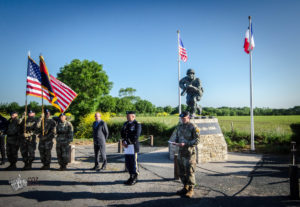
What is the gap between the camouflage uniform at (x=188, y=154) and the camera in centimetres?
452

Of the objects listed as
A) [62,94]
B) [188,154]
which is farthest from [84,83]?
[188,154]

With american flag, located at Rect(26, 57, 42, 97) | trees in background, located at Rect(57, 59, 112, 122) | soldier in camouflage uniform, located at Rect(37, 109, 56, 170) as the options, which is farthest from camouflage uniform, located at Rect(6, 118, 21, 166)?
trees in background, located at Rect(57, 59, 112, 122)

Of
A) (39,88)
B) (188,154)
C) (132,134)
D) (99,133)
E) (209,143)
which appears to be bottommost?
(209,143)

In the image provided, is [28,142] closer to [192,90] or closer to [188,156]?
[188,156]

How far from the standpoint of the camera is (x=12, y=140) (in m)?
6.98

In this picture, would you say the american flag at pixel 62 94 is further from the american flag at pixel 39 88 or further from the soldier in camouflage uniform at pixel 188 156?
the soldier in camouflage uniform at pixel 188 156

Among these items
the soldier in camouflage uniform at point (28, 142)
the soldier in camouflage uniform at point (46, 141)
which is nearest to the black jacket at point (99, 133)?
the soldier in camouflage uniform at point (46, 141)

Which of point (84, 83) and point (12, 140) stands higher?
point (84, 83)

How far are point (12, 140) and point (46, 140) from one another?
1350 mm

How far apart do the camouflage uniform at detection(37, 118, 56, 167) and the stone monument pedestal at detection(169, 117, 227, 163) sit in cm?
501

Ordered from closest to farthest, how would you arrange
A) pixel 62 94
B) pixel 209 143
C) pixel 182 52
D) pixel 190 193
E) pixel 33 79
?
pixel 190 193
pixel 33 79
pixel 62 94
pixel 209 143
pixel 182 52

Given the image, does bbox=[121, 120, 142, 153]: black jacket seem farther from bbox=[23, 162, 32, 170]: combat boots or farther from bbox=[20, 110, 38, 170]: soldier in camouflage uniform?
bbox=[23, 162, 32, 170]: combat boots

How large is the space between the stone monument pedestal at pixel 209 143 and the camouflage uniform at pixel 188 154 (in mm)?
3341

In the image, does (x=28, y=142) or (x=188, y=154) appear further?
(x=28, y=142)
